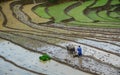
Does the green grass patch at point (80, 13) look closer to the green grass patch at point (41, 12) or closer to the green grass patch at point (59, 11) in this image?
the green grass patch at point (59, 11)

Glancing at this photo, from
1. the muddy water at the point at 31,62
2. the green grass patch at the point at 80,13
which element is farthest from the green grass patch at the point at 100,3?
the muddy water at the point at 31,62

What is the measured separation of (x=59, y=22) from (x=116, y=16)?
11.7 meters

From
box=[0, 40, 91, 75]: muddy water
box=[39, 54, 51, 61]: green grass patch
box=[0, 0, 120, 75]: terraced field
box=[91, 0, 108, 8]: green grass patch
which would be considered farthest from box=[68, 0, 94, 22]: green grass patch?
box=[39, 54, 51, 61]: green grass patch

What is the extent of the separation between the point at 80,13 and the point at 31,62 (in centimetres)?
2168

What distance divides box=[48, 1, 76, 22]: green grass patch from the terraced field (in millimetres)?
130

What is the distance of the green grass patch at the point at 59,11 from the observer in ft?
122

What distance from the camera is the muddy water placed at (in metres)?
18.4

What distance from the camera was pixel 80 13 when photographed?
40656mm

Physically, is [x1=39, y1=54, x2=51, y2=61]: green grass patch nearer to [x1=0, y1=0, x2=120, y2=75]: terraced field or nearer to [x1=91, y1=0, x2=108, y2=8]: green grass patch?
[x1=0, y1=0, x2=120, y2=75]: terraced field

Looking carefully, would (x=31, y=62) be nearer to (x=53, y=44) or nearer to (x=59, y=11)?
(x=53, y=44)

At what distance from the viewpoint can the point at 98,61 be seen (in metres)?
19.3

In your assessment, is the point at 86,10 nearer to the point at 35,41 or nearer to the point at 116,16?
the point at 116,16

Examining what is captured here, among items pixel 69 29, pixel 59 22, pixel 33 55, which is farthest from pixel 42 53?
pixel 59 22

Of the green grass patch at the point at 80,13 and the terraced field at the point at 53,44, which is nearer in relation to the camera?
the terraced field at the point at 53,44
